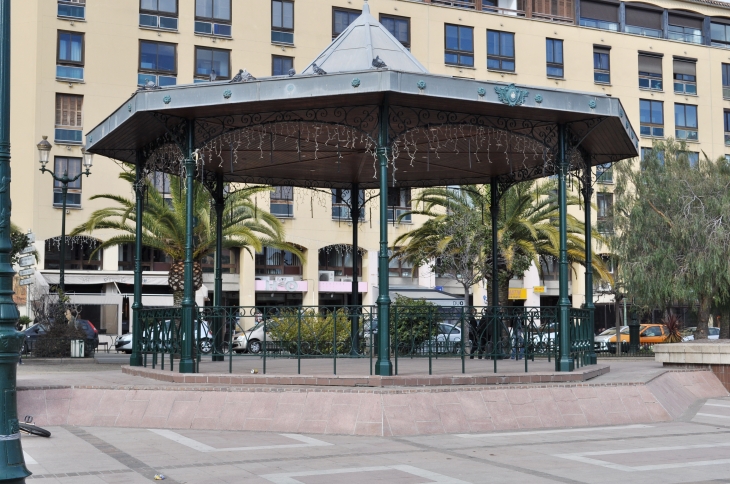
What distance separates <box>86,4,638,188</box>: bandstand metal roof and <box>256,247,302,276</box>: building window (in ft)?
92.9

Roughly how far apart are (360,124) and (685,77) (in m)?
47.5

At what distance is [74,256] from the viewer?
4350 centimetres

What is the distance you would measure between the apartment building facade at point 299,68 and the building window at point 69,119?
6cm

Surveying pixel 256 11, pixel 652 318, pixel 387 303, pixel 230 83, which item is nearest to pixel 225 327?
pixel 387 303

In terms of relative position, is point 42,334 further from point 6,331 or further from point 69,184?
point 6,331

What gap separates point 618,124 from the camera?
47.7ft

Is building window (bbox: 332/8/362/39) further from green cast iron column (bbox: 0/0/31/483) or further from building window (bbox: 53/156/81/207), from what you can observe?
green cast iron column (bbox: 0/0/31/483)

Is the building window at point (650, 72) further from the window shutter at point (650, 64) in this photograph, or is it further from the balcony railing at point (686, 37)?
the balcony railing at point (686, 37)

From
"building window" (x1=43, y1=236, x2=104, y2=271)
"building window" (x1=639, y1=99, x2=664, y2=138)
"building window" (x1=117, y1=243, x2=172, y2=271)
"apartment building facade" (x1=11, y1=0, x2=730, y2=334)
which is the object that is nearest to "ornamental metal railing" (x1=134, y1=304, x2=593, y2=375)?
"apartment building facade" (x1=11, y1=0, x2=730, y2=334)

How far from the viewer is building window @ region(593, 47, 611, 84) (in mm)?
52750

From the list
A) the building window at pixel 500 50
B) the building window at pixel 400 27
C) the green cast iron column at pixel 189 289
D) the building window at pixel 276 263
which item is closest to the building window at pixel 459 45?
the building window at pixel 500 50

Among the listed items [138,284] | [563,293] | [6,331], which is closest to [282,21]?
[138,284]

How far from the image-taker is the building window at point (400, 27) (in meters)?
47.7

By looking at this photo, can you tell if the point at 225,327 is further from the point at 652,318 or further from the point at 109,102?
the point at 652,318
